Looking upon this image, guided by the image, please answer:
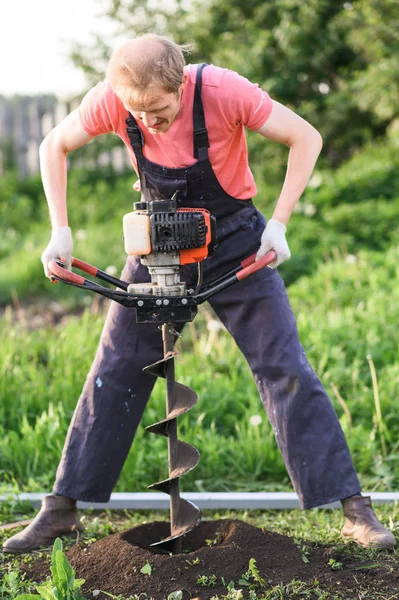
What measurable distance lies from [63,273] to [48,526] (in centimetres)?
107

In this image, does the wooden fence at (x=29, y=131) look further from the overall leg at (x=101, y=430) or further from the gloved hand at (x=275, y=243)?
the gloved hand at (x=275, y=243)

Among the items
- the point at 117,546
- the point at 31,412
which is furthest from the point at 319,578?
the point at 31,412

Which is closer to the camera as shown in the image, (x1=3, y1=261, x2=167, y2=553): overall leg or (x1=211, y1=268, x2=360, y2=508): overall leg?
(x1=211, y1=268, x2=360, y2=508): overall leg

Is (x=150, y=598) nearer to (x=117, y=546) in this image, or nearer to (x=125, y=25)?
(x=117, y=546)

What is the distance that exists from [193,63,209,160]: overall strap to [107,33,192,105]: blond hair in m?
0.20

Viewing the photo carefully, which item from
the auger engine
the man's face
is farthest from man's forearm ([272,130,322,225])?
the man's face

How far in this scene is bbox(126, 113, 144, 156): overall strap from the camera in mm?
2691

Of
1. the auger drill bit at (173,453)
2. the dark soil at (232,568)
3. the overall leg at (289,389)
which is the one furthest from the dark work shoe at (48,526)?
the overall leg at (289,389)

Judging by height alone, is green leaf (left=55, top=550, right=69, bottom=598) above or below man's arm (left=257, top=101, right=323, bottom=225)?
below

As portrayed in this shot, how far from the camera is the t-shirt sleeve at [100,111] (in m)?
2.69

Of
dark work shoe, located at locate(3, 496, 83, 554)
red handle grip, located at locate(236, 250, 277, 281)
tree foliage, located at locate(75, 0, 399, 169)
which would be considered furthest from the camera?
tree foliage, located at locate(75, 0, 399, 169)

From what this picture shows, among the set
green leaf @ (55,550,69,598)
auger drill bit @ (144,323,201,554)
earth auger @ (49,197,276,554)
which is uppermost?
earth auger @ (49,197,276,554)

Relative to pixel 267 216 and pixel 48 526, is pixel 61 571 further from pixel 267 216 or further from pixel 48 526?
pixel 267 216

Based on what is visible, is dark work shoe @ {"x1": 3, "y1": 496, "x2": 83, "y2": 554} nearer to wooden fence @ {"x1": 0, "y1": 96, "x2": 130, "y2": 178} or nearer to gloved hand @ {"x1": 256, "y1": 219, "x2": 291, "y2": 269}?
gloved hand @ {"x1": 256, "y1": 219, "x2": 291, "y2": 269}
